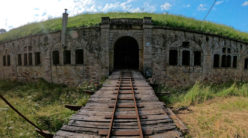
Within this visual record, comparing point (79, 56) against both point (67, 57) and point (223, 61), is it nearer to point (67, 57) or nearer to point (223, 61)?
point (67, 57)

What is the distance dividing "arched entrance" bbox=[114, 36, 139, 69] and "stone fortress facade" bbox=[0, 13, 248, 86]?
2.37 m

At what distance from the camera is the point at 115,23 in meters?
10.5

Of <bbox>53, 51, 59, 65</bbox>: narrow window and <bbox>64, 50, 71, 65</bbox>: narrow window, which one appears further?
<bbox>53, 51, 59, 65</bbox>: narrow window

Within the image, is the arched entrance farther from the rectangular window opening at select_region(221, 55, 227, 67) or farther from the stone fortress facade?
the rectangular window opening at select_region(221, 55, 227, 67)

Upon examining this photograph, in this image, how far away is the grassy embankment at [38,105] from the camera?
18.9ft

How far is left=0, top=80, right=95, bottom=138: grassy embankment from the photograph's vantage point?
5.76 meters

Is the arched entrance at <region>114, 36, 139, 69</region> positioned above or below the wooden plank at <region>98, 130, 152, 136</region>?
above

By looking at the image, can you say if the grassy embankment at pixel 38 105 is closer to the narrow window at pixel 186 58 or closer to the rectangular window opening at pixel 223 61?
the narrow window at pixel 186 58

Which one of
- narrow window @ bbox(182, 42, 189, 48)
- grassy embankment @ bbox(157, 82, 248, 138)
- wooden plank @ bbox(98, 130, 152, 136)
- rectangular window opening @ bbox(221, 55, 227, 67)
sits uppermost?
narrow window @ bbox(182, 42, 189, 48)

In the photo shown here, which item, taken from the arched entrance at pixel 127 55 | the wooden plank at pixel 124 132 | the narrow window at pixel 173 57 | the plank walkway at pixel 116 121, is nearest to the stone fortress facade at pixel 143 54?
the narrow window at pixel 173 57

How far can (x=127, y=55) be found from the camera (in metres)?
14.4

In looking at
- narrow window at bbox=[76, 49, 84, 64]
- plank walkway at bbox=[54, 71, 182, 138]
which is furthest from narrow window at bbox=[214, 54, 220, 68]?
narrow window at bbox=[76, 49, 84, 64]

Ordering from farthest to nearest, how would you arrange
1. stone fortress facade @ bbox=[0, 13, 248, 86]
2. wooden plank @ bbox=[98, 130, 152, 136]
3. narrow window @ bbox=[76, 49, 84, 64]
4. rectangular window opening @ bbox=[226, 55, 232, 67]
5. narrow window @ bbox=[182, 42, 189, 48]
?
rectangular window opening @ bbox=[226, 55, 232, 67]
narrow window @ bbox=[76, 49, 84, 64]
narrow window @ bbox=[182, 42, 189, 48]
stone fortress facade @ bbox=[0, 13, 248, 86]
wooden plank @ bbox=[98, 130, 152, 136]

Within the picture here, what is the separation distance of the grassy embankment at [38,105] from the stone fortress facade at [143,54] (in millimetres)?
1021
